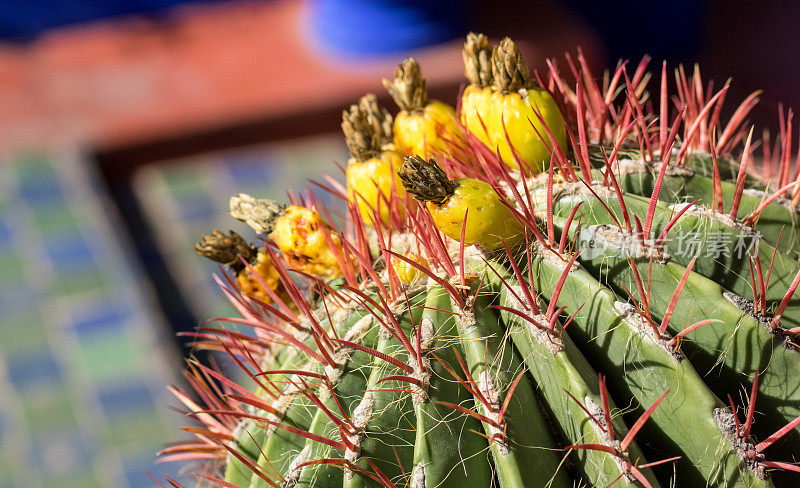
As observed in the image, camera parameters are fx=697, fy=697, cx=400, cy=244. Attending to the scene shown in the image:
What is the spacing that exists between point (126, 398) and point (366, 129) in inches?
80.9

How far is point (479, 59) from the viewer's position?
0.76 meters

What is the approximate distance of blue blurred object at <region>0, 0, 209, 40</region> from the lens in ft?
9.48

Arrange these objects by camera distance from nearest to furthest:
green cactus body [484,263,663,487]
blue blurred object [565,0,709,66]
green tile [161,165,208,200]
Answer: green cactus body [484,263,663,487] → green tile [161,165,208,200] → blue blurred object [565,0,709,66]

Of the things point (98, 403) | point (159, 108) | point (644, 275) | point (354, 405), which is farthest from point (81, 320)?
point (644, 275)

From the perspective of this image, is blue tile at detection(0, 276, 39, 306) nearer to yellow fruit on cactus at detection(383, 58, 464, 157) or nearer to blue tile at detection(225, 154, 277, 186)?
blue tile at detection(225, 154, 277, 186)

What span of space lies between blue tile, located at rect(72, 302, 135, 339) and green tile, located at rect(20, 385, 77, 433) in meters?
0.21

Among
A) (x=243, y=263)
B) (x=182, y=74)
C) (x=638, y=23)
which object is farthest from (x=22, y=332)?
(x=638, y=23)

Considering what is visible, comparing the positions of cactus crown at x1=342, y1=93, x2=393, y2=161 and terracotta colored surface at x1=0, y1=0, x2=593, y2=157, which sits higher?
terracotta colored surface at x1=0, y1=0, x2=593, y2=157

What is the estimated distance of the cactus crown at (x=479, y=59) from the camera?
0.75 metres

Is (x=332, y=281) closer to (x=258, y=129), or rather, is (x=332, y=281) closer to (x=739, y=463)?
(x=739, y=463)

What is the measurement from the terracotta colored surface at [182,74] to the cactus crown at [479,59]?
1668 millimetres

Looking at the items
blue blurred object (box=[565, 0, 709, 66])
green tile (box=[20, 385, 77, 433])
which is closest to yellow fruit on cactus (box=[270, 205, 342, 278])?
green tile (box=[20, 385, 77, 433])

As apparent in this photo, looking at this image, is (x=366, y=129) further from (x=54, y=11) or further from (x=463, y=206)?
(x=54, y=11)

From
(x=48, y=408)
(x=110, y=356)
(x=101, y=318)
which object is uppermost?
(x=101, y=318)
